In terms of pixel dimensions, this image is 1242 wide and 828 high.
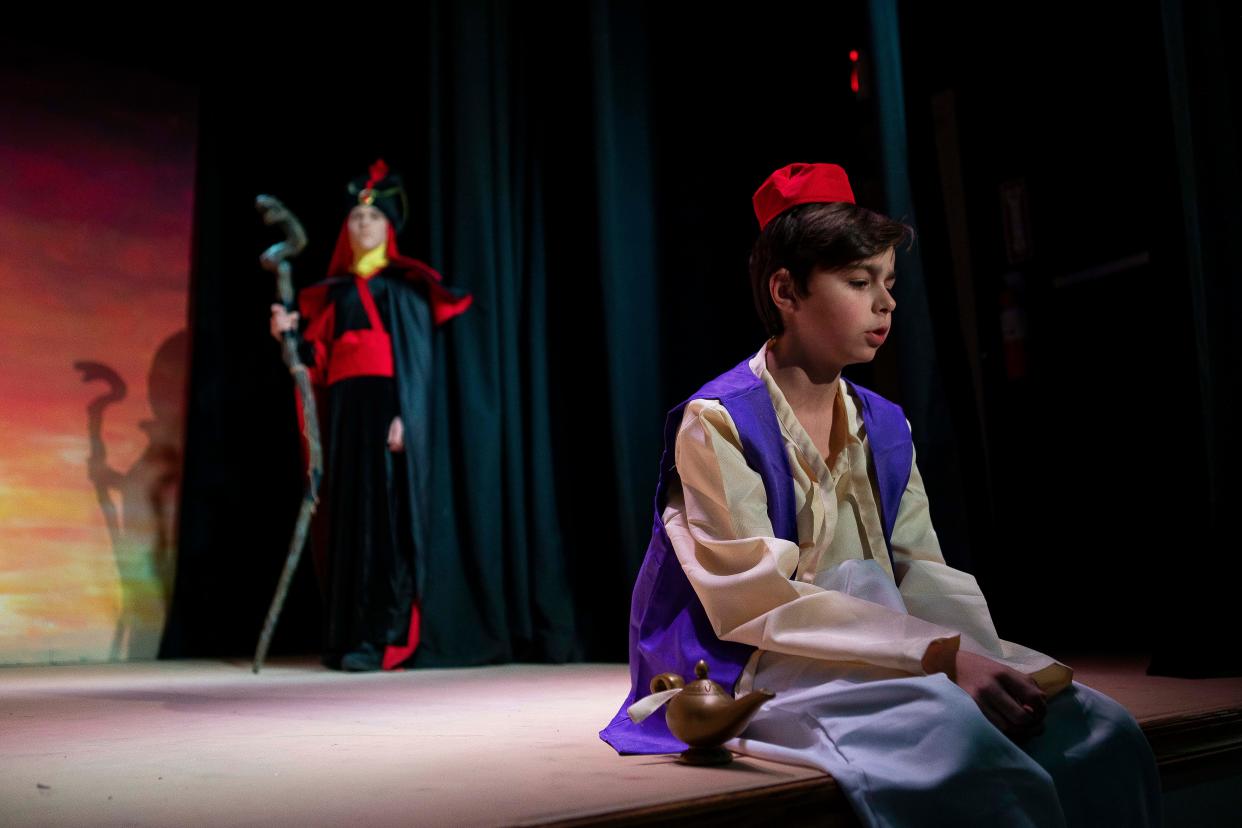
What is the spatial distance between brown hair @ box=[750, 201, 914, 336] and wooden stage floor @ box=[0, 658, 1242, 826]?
0.63 m

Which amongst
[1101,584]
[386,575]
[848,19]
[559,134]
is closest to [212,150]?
[559,134]

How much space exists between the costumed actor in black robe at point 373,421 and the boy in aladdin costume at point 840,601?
2.03 m

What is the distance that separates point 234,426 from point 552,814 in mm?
3469

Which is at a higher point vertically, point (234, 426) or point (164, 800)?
point (234, 426)

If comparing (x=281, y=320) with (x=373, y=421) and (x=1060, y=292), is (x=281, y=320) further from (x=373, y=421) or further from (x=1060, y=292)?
(x=1060, y=292)

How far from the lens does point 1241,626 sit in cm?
236

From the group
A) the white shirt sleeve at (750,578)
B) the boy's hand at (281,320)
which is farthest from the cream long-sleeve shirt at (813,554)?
the boy's hand at (281,320)

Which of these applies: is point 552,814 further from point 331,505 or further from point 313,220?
point 313,220

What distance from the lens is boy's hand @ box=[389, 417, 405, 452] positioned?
3.49 m

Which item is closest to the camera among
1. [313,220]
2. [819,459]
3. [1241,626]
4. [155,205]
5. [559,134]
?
[819,459]

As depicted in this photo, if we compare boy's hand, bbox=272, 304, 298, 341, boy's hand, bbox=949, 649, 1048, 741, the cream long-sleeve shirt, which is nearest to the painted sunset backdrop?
boy's hand, bbox=272, 304, 298, 341

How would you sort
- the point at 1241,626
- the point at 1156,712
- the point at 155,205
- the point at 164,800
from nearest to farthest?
the point at 164,800, the point at 1156,712, the point at 1241,626, the point at 155,205

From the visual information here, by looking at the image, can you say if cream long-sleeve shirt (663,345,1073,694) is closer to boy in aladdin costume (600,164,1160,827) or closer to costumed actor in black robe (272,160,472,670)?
boy in aladdin costume (600,164,1160,827)

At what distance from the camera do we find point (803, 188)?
1.53m
